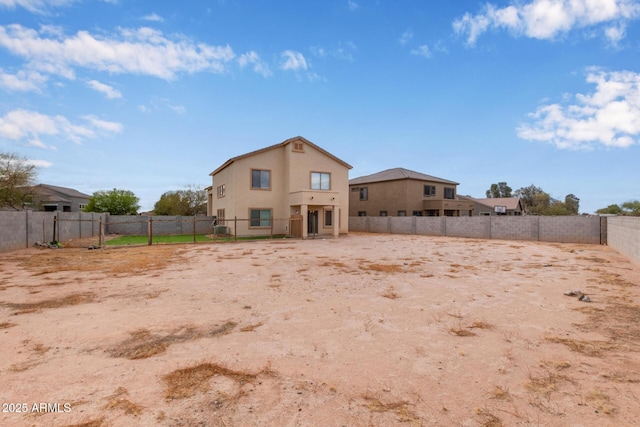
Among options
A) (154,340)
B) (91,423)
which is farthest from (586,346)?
(154,340)

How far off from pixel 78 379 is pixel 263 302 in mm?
3616

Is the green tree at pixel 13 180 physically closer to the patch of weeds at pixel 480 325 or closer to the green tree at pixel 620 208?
the patch of weeds at pixel 480 325

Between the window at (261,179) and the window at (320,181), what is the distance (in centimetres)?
366

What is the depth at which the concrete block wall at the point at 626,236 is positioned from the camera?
12195mm

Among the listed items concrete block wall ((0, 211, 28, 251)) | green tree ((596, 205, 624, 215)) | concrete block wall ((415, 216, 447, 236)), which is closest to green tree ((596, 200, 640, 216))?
green tree ((596, 205, 624, 215))

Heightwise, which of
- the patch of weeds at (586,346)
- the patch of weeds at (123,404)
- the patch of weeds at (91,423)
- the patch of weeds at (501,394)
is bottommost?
the patch of weeds at (501,394)

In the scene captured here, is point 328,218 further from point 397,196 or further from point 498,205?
point 498,205

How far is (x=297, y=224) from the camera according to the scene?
24953 millimetres

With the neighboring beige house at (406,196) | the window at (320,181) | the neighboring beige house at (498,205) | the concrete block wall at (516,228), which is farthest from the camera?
the neighboring beige house at (498,205)

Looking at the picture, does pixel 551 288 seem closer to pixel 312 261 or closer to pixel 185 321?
pixel 312 261

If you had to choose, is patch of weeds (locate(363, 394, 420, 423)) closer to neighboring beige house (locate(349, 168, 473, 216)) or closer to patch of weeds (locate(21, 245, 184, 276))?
patch of weeds (locate(21, 245, 184, 276))

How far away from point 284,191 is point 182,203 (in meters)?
18.2

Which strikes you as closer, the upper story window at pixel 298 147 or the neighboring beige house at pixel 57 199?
the upper story window at pixel 298 147

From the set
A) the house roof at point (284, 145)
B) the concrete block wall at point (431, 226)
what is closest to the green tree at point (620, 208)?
the concrete block wall at point (431, 226)
